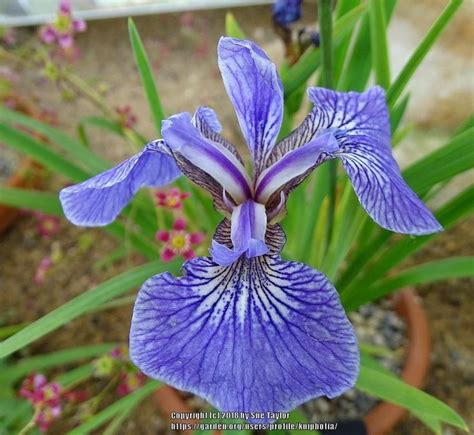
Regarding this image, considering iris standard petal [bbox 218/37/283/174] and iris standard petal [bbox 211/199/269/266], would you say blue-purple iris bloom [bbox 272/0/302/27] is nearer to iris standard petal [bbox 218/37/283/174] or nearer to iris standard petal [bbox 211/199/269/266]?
iris standard petal [bbox 218/37/283/174]

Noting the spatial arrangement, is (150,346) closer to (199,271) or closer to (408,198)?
(199,271)

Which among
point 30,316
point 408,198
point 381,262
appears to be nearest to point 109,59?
point 30,316

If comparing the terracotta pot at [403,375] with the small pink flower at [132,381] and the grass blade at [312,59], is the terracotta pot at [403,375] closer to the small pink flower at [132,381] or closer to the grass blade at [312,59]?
the small pink flower at [132,381]

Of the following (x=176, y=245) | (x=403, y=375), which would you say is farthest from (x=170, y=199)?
(x=403, y=375)

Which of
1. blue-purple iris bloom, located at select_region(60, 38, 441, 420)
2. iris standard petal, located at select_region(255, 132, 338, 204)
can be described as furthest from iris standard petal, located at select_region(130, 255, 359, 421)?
Result: iris standard petal, located at select_region(255, 132, 338, 204)

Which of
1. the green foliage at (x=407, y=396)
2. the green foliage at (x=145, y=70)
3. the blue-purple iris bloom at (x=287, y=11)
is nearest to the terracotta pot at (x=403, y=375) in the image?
the green foliage at (x=407, y=396)

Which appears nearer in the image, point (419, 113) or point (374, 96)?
point (374, 96)

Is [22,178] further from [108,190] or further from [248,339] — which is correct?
[248,339]
